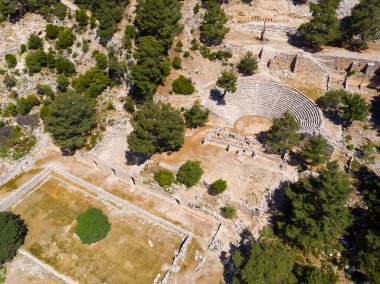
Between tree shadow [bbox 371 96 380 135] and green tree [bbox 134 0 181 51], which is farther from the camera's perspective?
green tree [bbox 134 0 181 51]

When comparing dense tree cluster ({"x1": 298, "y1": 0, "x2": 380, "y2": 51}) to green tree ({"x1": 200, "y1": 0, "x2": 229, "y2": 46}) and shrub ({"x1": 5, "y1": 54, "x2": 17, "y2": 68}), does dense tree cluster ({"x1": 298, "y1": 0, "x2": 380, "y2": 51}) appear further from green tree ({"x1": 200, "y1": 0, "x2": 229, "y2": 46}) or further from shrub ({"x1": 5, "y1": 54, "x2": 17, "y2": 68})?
shrub ({"x1": 5, "y1": 54, "x2": 17, "y2": 68})

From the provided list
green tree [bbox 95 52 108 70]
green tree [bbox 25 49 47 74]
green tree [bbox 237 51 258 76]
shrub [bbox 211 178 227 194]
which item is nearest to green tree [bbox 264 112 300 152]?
shrub [bbox 211 178 227 194]

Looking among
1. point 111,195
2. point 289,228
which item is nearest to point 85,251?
point 111,195

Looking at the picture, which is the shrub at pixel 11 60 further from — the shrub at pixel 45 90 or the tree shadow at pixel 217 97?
the tree shadow at pixel 217 97

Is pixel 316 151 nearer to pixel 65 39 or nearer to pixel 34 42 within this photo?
pixel 65 39

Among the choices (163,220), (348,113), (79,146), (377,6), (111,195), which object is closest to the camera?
(163,220)

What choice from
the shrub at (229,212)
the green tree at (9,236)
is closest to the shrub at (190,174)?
the shrub at (229,212)

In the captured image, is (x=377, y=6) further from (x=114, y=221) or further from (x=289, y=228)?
(x=114, y=221)
